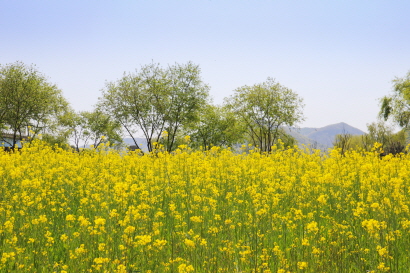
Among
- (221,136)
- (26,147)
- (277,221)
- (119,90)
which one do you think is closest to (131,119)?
(119,90)

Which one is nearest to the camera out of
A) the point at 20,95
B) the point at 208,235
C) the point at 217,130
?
the point at 208,235

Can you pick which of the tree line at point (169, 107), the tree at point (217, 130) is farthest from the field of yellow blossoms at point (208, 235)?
the tree at point (217, 130)

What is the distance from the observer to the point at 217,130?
59188 millimetres

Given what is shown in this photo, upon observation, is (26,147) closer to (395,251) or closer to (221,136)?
(395,251)

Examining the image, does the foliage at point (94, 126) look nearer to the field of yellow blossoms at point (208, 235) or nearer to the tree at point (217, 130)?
the tree at point (217, 130)

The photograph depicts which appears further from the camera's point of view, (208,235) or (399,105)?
(399,105)

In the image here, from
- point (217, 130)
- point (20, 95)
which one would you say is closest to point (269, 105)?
point (217, 130)

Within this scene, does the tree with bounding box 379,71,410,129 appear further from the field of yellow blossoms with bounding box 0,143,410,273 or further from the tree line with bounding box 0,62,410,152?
the field of yellow blossoms with bounding box 0,143,410,273

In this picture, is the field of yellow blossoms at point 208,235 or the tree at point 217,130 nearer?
the field of yellow blossoms at point 208,235

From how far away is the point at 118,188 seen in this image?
4.27 meters

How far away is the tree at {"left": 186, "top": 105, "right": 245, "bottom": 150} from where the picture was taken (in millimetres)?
58219

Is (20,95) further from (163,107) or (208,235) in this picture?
(208,235)

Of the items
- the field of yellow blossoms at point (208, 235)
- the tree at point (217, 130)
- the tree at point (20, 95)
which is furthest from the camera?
the tree at point (217, 130)

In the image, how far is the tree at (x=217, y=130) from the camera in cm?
5822
